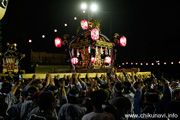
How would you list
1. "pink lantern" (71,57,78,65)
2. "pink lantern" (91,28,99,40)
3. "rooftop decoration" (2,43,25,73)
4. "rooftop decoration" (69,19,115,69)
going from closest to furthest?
"rooftop decoration" (2,43,25,73) < "pink lantern" (91,28,99,40) < "rooftop decoration" (69,19,115,69) < "pink lantern" (71,57,78,65)

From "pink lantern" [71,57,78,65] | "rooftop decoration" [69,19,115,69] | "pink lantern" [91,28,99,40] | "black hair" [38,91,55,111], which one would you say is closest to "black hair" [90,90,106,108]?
"black hair" [38,91,55,111]

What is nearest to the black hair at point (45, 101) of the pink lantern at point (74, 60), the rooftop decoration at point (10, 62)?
the rooftop decoration at point (10, 62)

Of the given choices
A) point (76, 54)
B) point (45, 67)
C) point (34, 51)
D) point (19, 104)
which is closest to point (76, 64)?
point (76, 54)

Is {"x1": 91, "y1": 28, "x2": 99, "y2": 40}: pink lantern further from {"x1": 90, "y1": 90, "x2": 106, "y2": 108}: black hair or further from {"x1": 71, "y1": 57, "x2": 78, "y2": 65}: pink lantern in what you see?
{"x1": 90, "y1": 90, "x2": 106, "y2": 108}: black hair

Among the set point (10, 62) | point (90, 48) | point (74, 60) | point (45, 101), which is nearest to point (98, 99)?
point (45, 101)

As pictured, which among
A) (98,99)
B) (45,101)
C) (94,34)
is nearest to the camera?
(45,101)

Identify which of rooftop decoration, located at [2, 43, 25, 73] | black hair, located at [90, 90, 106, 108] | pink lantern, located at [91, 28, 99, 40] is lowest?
black hair, located at [90, 90, 106, 108]

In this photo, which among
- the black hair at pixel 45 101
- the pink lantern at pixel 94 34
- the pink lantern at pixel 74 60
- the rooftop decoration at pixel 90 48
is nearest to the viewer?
the black hair at pixel 45 101

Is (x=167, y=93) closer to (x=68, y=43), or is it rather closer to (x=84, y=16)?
(x=68, y=43)

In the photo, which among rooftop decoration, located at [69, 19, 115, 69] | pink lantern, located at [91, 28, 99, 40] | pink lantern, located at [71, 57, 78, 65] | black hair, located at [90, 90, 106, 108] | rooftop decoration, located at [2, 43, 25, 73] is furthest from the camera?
pink lantern, located at [71, 57, 78, 65]

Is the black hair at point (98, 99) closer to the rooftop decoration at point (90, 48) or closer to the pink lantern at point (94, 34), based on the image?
the pink lantern at point (94, 34)

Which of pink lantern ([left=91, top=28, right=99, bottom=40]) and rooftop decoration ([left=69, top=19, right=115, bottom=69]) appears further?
rooftop decoration ([left=69, top=19, right=115, bottom=69])

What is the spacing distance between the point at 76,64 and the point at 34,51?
7035 mm

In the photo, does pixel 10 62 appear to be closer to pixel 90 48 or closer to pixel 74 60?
pixel 74 60
